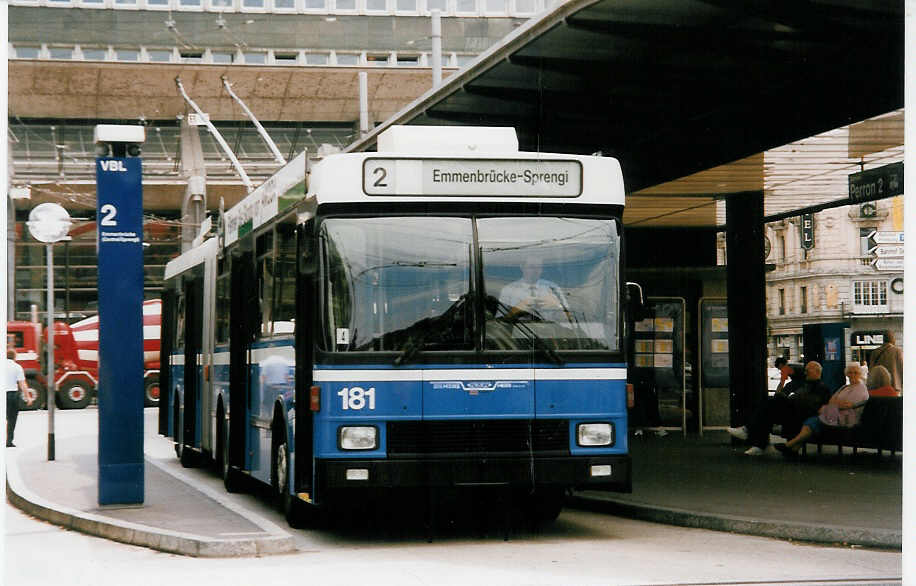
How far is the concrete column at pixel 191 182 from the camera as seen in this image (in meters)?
32.2

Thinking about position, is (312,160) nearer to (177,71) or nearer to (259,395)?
(259,395)

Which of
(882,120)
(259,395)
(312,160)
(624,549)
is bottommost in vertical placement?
(624,549)

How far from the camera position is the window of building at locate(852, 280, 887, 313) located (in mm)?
19452

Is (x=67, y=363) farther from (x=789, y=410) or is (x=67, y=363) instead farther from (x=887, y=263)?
(x=887, y=263)

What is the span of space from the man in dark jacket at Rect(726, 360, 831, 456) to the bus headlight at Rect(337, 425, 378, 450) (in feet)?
30.0

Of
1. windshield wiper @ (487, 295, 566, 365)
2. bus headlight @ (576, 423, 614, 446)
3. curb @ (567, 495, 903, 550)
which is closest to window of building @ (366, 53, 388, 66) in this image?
curb @ (567, 495, 903, 550)

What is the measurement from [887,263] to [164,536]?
10.1 metres

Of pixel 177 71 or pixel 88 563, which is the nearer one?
pixel 88 563

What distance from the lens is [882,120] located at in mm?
15336

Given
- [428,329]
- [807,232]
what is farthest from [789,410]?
[428,329]

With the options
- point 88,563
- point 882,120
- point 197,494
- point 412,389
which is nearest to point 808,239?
point 882,120

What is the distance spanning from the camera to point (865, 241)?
63.7 ft

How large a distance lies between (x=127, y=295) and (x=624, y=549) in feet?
14.8

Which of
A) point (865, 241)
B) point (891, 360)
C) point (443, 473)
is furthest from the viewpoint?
point (865, 241)
